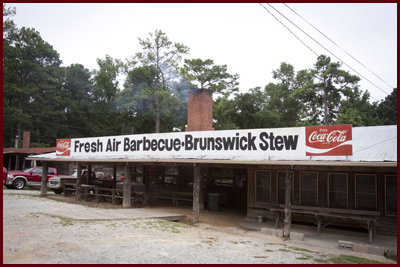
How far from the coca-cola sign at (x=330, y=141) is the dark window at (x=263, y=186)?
13.1ft

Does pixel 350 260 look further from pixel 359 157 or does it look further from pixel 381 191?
pixel 381 191

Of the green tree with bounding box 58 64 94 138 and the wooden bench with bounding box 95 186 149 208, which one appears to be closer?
the wooden bench with bounding box 95 186 149 208

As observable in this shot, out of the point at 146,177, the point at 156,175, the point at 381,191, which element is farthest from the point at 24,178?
the point at 381,191

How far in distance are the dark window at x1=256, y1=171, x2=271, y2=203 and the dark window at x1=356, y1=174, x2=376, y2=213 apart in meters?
3.58

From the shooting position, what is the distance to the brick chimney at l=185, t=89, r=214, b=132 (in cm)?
1858

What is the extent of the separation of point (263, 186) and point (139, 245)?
7.71 metres

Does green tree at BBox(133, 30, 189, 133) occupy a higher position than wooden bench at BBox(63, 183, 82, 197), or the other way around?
green tree at BBox(133, 30, 189, 133)

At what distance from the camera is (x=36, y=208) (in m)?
14.8

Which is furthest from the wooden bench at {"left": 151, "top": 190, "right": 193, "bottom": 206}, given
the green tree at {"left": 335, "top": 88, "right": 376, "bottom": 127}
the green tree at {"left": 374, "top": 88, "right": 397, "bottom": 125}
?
the green tree at {"left": 374, "top": 88, "right": 397, "bottom": 125}

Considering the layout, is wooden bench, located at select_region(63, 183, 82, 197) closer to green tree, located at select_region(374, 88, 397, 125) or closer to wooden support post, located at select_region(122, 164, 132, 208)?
wooden support post, located at select_region(122, 164, 132, 208)

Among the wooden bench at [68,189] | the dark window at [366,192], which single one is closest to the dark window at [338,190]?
the dark window at [366,192]

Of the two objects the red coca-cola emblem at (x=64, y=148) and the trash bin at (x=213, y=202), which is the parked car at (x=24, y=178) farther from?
the trash bin at (x=213, y=202)

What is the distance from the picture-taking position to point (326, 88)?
42.0 metres

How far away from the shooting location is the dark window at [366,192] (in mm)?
12338
